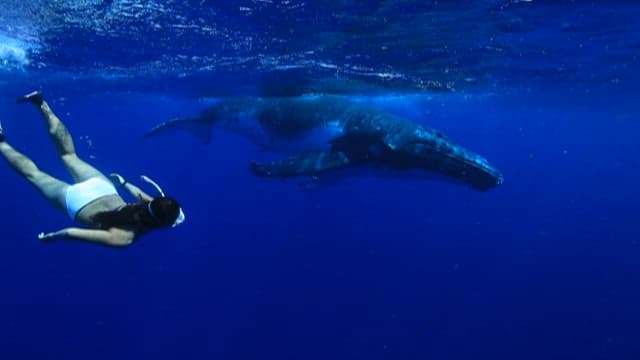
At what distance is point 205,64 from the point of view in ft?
68.6

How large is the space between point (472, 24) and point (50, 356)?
1014 inches

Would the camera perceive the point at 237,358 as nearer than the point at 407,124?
No

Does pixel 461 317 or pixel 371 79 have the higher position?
pixel 371 79

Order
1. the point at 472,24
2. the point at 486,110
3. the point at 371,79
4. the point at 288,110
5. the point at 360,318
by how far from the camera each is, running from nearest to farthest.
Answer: the point at 472,24 → the point at 288,110 → the point at 371,79 → the point at 360,318 → the point at 486,110

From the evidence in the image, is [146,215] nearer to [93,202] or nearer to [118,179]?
[93,202]

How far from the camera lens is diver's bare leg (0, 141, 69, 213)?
28.7 feet

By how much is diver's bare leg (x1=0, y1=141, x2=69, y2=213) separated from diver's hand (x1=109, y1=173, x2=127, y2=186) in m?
0.69

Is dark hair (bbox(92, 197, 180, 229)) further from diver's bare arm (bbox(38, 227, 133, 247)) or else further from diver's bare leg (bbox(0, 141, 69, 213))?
diver's bare leg (bbox(0, 141, 69, 213))

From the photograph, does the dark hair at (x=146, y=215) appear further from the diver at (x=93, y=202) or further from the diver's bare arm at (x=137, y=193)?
the diver's bare arm at (x=137, y=193)

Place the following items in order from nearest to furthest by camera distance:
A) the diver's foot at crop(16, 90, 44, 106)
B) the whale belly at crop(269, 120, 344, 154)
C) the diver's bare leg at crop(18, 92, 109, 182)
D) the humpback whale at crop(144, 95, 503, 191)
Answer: the diver's bare leg at crop(18, 92, 109, 182) → the diver's foot at crop(16, 90, 44, 106) → the humpback whale at crop(144, 95, 503, 191) → the whale belly at crop(269, 120, 344, 154)

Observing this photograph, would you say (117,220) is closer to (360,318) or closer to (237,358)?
(237,358)

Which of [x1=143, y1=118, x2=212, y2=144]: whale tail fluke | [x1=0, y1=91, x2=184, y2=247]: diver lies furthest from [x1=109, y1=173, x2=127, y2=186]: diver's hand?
[x1=143, y1=118, x2=212, y2=144]: whale tail fluke

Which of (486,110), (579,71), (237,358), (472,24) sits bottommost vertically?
(237,358)

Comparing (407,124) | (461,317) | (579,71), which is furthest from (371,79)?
(461,317)
